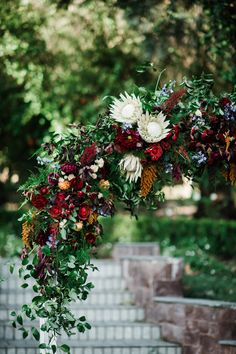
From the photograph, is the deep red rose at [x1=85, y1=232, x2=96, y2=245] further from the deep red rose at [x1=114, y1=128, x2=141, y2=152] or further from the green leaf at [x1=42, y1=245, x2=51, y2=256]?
the deep red rose at [x1=114, y1=128, x2=141, y2=152]

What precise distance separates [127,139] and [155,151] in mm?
213

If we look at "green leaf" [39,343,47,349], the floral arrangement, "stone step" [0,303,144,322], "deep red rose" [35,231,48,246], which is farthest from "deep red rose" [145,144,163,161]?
"stone step" [0,303,144,322]

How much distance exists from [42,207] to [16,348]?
2748 millimetres

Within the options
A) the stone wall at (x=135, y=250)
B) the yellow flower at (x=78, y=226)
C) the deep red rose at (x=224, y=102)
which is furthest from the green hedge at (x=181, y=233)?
the yellow flower at (x=78, y=226)

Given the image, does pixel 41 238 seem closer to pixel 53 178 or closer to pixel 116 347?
pixel 53 178

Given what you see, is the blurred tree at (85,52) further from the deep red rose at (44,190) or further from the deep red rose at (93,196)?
the deep red rose at (44,190)

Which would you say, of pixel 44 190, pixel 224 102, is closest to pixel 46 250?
pixel 44 190

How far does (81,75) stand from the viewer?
11898 mm

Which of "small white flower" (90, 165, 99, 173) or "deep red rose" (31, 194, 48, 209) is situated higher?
"small white flower" (90, 165, 99, 173)

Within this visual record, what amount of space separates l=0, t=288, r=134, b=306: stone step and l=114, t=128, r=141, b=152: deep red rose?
3.99 m

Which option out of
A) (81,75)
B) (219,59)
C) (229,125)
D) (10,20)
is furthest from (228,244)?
(229,125)

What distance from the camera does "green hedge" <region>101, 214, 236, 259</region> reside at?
35.6 ft

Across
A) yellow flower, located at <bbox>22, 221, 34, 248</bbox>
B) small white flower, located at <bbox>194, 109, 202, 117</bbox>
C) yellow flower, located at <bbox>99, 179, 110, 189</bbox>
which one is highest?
small white flower, located at <bbox>194, 109, 202, 117</bbox>

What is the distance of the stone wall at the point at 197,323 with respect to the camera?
6527mm
